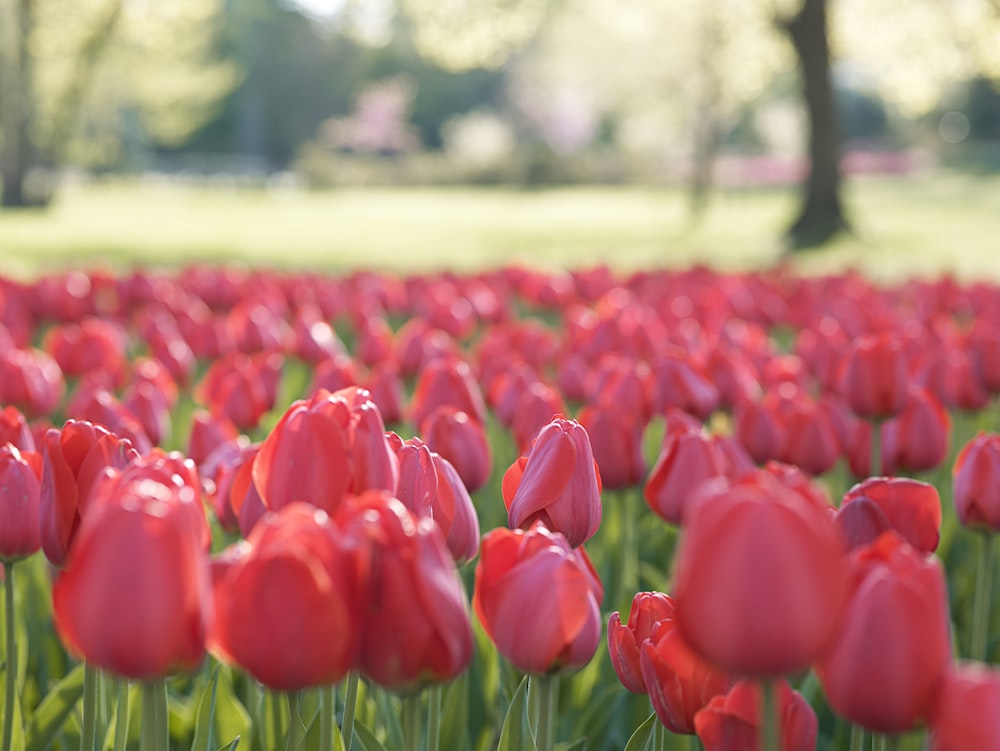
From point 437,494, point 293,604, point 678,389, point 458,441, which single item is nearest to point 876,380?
point 678,389

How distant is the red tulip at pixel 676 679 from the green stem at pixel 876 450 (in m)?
1.48

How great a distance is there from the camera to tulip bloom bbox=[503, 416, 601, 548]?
128cm

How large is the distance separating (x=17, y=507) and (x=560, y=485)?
0.62m

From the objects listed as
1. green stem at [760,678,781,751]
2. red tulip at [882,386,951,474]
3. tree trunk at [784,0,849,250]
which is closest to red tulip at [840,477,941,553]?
green stem at [760,678,781,751]

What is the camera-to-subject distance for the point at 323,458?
1090mm

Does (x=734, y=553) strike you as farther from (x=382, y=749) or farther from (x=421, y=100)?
(x=421, y=100)

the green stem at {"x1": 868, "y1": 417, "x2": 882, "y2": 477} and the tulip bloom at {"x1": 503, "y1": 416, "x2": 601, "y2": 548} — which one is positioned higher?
the tulip bloom at {"x1": 503, "y1": 416, "x2": 601, "y2": 548}

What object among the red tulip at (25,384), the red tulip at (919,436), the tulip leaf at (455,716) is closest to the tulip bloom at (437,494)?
the tulip leaf at (455,716)

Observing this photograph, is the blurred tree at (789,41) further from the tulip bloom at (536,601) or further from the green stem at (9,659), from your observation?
the tulip bloom at (536,601)

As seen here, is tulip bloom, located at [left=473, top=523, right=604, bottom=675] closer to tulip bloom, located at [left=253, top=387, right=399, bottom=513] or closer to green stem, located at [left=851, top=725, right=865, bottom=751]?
tulip bloom, located at [left=253, top=387, right=399, bottom=513]

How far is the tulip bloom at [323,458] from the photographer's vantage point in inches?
42.9

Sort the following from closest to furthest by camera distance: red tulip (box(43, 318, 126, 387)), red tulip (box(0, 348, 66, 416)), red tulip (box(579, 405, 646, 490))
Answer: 1. red tulip (box(579, 405, 646, 490))
2. red tulip (box(0, 348, 66, 416))
3. red tulip (box(43, 318, 126, 387))

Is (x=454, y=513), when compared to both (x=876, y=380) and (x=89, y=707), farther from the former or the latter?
(x=876, y=380)

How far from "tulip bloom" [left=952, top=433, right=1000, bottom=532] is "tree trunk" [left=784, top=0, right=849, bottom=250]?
14.2m
